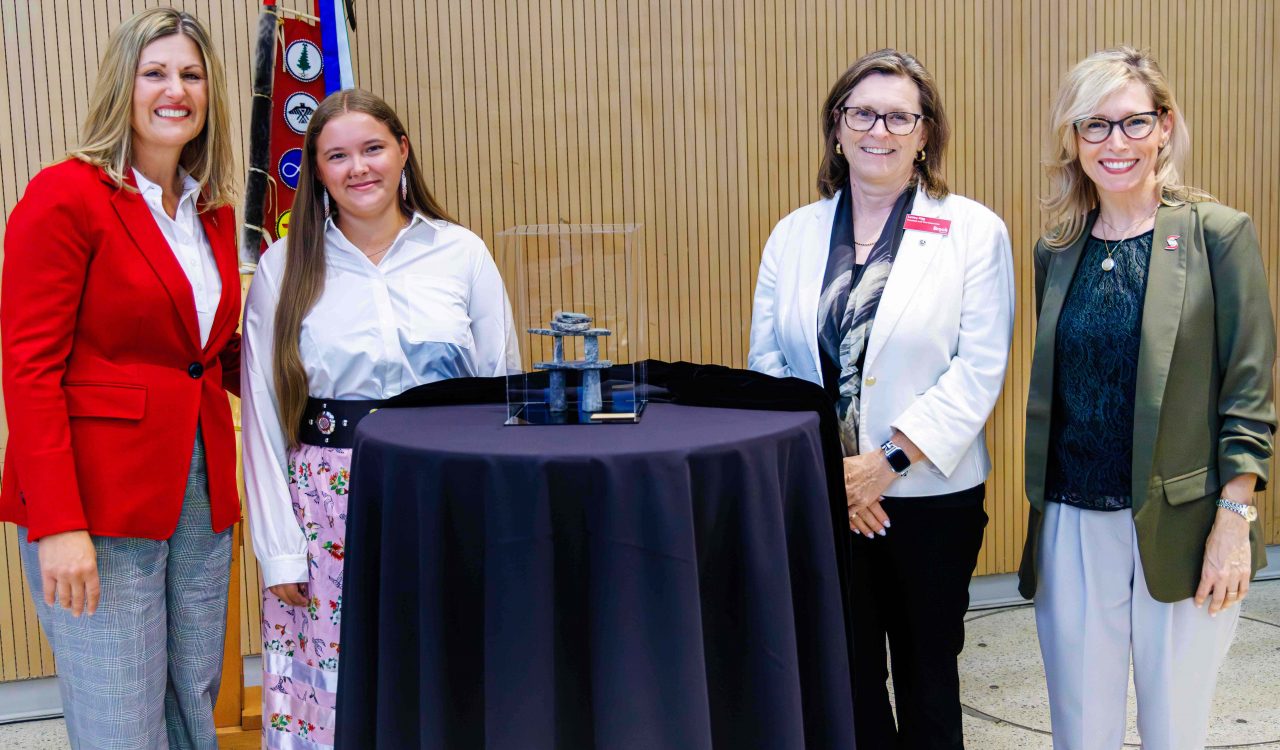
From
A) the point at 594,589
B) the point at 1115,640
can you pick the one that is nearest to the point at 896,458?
the point at 1115,640

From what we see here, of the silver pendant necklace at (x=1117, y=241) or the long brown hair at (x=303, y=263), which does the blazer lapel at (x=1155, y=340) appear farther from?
the long brown hair at (x=303, y=263)

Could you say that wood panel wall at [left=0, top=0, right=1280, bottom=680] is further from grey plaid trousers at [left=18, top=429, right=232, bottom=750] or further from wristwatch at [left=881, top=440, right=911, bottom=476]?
wristwatch at [left=881, top=440, right=911, bottom=476]

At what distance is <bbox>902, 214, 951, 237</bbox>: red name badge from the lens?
2.64 m

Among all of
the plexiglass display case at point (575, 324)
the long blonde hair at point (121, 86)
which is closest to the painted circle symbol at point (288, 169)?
the long blonde hair at point (121, 86)

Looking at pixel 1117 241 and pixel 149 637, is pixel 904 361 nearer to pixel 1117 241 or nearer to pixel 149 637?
pixel 1117 241

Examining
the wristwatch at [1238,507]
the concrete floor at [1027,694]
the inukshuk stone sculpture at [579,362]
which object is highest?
the inukshuk stone sculpture at [579,362]

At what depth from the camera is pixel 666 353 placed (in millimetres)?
4539

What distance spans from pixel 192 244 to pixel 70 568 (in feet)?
2.50

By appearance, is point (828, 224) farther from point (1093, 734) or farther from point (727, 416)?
point (1093, 734)

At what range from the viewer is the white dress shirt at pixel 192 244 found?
242 centimetres

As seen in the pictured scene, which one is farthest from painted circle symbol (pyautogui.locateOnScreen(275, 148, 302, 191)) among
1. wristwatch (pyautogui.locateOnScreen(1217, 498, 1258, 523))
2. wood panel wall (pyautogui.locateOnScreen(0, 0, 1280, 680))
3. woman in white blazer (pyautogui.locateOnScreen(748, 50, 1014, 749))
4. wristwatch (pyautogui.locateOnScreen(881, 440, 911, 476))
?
wristwatch (pyautogui.locateOnScreen(1217, 498, 1258, 523))

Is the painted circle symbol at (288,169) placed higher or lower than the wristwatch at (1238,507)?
higher

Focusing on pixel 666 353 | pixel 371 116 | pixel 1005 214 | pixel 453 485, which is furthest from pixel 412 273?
pixel 1005 214

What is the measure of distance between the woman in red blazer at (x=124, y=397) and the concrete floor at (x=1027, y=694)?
5.96 ft
